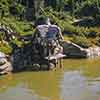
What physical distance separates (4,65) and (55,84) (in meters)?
3.16

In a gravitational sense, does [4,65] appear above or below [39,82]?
above

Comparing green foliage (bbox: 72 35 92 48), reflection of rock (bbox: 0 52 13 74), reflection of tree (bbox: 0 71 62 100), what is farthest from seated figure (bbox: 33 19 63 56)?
green foliage (bbox: 72 35 92 48)

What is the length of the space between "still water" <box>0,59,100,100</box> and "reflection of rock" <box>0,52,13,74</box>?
1.22 ft

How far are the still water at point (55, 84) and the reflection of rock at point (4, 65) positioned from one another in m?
0.37

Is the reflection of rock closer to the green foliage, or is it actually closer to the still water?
the still water

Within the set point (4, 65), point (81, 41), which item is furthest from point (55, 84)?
point (81, 41)

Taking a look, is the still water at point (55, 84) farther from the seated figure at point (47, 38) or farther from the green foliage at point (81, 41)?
the green foliage at point (81, 41)

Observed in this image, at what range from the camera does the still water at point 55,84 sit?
1556 cm

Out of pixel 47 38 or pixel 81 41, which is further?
pixel 81 41

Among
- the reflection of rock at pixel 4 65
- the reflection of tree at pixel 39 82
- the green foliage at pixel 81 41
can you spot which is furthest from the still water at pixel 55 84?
the green foliage at pixel 81 41

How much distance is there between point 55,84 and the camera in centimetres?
1759

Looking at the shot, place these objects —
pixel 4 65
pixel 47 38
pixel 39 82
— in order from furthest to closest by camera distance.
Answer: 1. pixel 47 38
2. pixel 4 65
3. pixel 39 82

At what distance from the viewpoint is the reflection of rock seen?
1945 cm

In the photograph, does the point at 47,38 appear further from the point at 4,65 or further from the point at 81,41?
the point at 81,41
